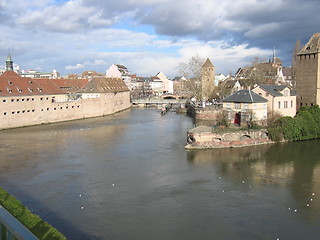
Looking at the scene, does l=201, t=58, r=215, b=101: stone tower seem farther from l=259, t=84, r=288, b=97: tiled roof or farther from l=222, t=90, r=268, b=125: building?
l=222, t=90, r=268, b=125: building

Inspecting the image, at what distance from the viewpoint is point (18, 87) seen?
1192 inches

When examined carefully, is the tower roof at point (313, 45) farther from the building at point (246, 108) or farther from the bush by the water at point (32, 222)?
the bush by the water at point (32, 222)

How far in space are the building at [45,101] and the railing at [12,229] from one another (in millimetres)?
28159

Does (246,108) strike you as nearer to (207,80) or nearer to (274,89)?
(274,89)

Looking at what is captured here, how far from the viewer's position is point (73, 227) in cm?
945

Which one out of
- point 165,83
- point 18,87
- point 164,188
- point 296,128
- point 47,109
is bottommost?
point 164,188

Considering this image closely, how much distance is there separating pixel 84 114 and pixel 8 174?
73.0 ft

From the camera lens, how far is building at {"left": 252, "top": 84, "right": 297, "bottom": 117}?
25422 millimetres

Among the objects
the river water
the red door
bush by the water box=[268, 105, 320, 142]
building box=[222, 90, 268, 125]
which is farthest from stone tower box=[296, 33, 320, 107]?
the red door

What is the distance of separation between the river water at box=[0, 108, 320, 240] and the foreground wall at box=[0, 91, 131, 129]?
6993 mm

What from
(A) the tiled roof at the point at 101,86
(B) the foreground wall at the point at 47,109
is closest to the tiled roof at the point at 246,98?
(B) the foreground wall at the point at 47,109

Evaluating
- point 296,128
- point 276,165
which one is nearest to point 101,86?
point 296,128

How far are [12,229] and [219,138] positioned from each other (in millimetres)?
18970

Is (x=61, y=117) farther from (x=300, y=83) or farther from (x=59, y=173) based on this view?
(x=300, y=83)
